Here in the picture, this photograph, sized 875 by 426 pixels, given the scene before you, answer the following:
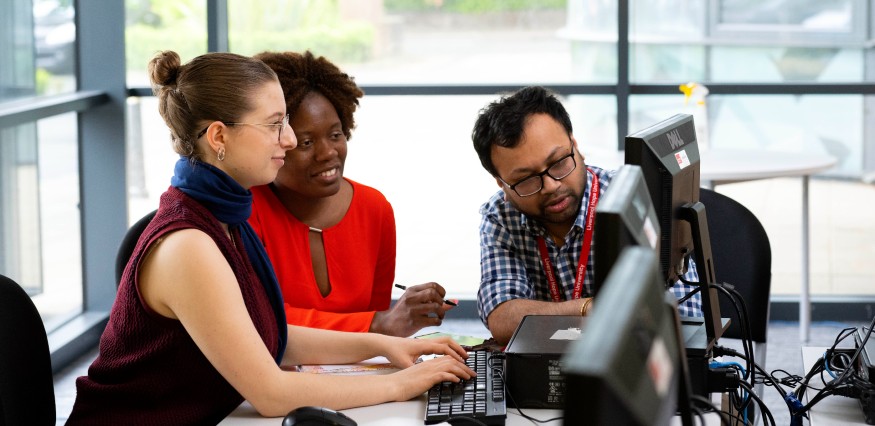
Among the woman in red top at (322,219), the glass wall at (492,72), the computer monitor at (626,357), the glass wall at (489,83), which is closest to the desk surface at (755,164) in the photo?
the glass wall at (489,83)

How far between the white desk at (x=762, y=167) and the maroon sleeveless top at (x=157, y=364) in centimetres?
196

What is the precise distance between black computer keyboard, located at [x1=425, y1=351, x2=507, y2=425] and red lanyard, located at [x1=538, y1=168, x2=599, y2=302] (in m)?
0.42

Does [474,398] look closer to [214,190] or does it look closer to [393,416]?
[393,416]

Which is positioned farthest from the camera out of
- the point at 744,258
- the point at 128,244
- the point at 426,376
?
the point at 744,258

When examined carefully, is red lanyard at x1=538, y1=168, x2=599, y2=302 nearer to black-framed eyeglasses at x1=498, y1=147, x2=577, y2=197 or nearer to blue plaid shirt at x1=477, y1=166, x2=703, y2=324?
blue plaid shirt at x1=477, y1=166, x2=703, y2=324

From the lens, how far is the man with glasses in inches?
86.7

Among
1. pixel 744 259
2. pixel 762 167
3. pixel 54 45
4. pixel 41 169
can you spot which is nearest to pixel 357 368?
pixel 744 259

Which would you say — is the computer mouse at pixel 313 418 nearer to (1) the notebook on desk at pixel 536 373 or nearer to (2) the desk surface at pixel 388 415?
(2) the desk surface at pixel 388 415

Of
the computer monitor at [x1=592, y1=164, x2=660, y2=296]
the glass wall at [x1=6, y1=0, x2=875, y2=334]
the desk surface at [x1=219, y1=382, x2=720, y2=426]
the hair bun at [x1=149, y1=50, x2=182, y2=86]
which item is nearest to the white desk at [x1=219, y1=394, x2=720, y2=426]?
the desk surface at [x1=219, y1=382, x2=720, y2=426]

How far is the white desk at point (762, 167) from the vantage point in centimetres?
Answer: 368

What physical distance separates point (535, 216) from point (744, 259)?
54 cm

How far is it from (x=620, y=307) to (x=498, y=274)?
149 centimetres

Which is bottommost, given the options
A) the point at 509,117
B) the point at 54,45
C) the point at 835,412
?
the point at 835,412

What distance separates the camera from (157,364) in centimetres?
186
